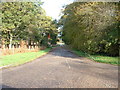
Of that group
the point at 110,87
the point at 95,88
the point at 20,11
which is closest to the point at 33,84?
the point at 95,88

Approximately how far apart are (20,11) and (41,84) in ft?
39.6

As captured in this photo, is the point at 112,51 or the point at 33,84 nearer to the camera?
the point at 33,84

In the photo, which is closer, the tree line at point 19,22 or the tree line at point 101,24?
the tree line at point 101,24

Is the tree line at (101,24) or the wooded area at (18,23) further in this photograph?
the wooded area at (18,23)

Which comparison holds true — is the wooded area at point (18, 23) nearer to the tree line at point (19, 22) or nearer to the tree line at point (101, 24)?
the tree line at point (19, 22)

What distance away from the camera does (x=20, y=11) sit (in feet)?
42.8

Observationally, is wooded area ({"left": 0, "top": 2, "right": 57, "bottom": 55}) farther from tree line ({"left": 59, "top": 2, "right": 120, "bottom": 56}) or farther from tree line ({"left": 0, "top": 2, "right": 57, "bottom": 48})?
tree line ({"left": 59, "top": 2, "right": 120, "bottom": 56})

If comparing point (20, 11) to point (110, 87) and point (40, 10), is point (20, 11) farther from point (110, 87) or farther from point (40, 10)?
point (110, 87)

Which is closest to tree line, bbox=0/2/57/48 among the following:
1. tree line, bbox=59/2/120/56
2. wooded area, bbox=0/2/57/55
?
wooded area, bbox=0/2/57/55

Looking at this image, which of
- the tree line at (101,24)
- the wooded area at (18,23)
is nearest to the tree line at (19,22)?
the wooded area at (18,23)

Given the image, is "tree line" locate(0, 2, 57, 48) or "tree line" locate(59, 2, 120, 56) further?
"tree line" locate(0, 2, 57, 48)

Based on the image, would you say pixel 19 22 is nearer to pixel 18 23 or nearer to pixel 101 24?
pixel 18 23

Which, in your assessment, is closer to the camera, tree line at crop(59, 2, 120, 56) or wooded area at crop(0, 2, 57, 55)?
tree line at crop(59, 2, 120, 56)

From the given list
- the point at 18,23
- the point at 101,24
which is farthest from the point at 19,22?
the point at 101,24
